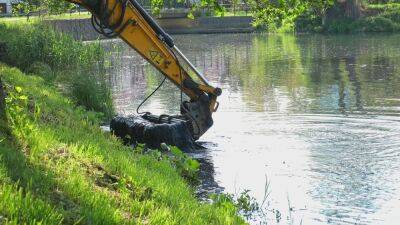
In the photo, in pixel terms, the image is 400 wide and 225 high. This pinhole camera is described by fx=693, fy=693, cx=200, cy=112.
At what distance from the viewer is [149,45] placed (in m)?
12.4

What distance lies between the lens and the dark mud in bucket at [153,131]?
11.9 m

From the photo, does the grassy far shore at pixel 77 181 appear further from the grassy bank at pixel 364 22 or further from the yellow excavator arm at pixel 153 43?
the grassy bank at pixel 364 22

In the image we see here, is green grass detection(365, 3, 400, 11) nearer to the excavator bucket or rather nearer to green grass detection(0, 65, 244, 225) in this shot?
the excavator bucket

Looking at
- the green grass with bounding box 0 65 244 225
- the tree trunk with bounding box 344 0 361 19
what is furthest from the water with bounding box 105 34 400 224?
the tree trunk with bounding box 344 0 361 19

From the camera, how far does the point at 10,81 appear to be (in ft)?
41.9

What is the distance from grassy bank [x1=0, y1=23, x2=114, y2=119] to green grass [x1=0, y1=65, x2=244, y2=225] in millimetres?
7045

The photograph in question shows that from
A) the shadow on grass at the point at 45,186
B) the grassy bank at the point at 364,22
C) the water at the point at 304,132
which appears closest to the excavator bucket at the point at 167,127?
the water at the point at 304,132

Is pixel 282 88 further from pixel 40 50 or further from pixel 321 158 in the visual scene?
pixel 321 158

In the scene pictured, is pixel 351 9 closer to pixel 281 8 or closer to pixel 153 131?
pixel 153 131

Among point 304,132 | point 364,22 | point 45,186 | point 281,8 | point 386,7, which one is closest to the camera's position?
point 45,186

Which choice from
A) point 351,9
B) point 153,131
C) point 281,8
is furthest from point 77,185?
point 351,9

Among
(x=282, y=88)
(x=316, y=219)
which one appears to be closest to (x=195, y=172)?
(x=316, y=219)

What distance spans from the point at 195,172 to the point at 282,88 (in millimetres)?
13212

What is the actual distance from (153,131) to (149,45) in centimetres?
159
